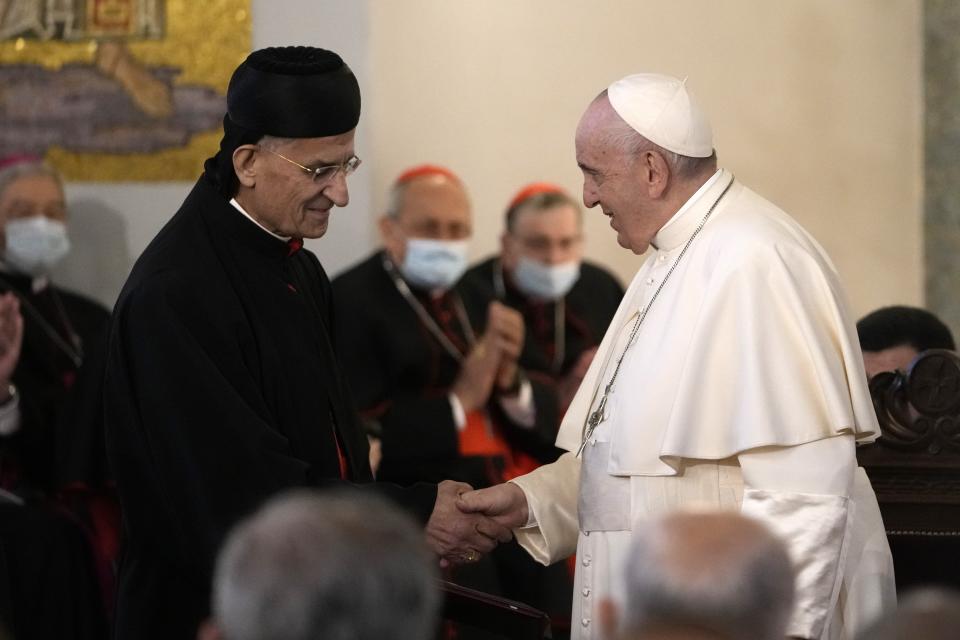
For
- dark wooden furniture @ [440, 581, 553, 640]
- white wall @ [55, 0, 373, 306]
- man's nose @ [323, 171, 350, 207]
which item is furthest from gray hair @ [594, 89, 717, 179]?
white wall @ [55, 0, 373, 306]

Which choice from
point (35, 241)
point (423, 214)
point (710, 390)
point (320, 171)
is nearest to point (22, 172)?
point (35, 241)

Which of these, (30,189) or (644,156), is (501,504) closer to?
(644,156)

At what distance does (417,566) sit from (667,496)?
167cm

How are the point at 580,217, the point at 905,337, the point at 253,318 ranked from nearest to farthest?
the point at 253,318 < the point at 905,337 < the point at 580,217

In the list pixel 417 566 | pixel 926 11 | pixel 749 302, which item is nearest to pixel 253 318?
pixel 749 302

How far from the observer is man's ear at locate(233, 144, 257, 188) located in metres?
3.97

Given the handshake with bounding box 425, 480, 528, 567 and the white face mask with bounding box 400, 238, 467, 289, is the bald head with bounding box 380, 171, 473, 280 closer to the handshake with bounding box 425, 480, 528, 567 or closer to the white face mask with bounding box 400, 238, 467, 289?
the white face mask with bounding box 400, 238, 467, 289

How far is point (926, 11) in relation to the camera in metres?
9.10

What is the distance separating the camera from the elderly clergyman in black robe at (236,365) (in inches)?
145

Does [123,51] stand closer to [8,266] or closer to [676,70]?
[8,266]

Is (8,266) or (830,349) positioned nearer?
(830,349)

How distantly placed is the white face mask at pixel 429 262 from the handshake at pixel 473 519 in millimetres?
3582

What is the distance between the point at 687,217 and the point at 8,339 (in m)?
3.61

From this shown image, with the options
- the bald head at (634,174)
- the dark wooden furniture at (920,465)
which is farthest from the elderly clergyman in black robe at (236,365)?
the dark wooden furniture at (920,465)
